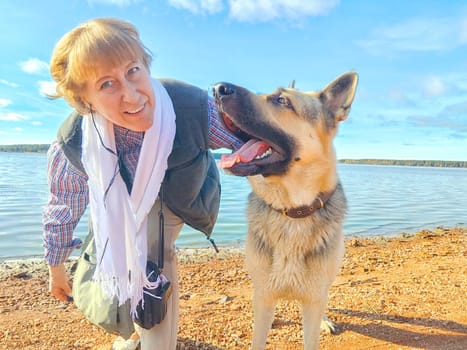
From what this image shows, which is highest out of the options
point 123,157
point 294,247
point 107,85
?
point 107,85

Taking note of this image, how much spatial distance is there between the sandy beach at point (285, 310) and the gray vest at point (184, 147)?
4.28ft

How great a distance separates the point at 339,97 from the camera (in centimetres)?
280

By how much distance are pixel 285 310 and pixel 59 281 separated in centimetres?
218

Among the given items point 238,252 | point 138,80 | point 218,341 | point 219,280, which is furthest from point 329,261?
point 238,252

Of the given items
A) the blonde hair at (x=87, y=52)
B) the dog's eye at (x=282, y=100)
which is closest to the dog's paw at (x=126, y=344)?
the blonde hair at (x=87, y=52)

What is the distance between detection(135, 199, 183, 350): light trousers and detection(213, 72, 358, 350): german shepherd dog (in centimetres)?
57

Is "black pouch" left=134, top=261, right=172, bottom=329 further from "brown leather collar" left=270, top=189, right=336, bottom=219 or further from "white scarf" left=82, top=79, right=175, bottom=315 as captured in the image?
"brown leather collar" left=270, top=189, right=336, bottom=219

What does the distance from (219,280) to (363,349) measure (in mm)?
2237

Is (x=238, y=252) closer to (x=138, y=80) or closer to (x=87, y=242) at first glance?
(x=87, y=242)

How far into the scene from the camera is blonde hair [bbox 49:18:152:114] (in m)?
2.11

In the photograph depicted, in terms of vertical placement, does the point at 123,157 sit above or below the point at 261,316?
above

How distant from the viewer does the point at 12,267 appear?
18.2 feet

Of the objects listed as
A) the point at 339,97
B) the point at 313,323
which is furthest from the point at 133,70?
the point at 313,323

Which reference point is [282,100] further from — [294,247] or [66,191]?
[66,191]
